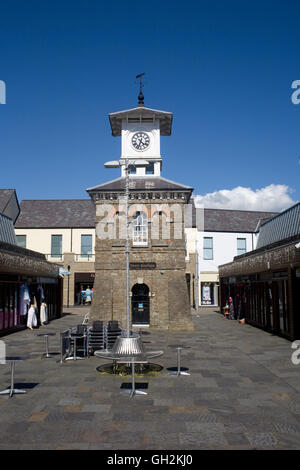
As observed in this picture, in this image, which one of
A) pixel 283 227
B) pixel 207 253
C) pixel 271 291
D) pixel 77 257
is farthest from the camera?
pixel 207 253

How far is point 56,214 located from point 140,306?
25.7 metres

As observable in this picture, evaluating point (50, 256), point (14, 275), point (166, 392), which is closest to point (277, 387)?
point (166, 392)

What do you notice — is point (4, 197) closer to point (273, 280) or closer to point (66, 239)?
point (66, 239)

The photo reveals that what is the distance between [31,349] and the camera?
1526 centimetres

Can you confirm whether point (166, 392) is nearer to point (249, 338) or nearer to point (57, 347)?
point (57, 347)

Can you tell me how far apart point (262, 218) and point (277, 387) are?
1471 inches

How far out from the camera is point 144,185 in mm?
22859

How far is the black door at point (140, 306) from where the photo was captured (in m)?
22.2

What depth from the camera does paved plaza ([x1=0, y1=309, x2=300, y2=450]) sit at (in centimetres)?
616

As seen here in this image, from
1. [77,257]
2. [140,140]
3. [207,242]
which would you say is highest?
[140,140]

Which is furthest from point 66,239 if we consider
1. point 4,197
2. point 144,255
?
point 144,255

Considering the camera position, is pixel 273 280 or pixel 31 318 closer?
A: pixel 273 280

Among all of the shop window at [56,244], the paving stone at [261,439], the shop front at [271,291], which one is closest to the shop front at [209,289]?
the shop front at [271,291]

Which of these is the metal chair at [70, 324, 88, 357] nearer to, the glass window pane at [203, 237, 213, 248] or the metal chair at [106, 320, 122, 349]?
the metal chair at [106, 320, 122, 349]
